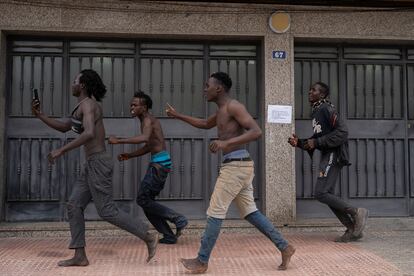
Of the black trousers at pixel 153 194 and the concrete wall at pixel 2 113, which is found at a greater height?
the concrete wall at pixel 2 113

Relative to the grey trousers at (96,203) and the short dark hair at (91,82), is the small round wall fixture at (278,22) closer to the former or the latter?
the short dark hair at (91,82)

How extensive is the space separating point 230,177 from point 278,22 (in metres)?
3.13

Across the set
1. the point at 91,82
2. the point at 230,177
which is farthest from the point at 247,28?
the point at 230,177

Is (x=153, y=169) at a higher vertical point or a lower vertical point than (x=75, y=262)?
higher

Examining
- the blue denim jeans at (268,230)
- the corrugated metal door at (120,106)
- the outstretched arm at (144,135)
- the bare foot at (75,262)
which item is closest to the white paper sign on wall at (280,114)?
the corrugated metal door at (120,106)

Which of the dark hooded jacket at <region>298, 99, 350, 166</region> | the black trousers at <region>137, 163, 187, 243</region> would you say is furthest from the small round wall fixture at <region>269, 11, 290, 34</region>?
the black trousers at <region>137, 163, 187, 243</region>

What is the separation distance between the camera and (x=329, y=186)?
606 centimetres

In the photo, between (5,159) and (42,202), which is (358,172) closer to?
(42,202)

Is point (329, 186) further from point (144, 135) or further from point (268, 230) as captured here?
point (144, 135)

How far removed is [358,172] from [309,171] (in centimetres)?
73

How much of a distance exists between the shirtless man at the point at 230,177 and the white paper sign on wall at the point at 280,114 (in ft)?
7.15

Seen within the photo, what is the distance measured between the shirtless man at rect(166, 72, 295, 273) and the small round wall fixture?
7.93ft

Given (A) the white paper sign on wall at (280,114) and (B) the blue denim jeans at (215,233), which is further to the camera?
(A) the white paper sign on wall at (280,114)

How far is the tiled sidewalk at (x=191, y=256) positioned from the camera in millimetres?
4977
